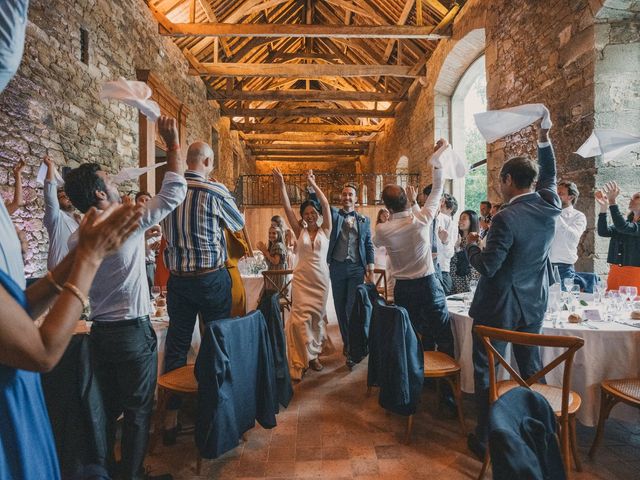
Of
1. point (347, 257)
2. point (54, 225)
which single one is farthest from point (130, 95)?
point (347, 257)

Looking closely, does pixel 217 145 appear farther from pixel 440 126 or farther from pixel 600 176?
pixel 600 176

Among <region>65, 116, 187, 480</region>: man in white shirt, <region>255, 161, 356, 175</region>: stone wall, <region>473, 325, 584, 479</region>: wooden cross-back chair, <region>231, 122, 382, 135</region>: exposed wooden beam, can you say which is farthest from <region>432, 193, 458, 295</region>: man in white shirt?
<region>255, 161, 356, 175</region>: stone wall

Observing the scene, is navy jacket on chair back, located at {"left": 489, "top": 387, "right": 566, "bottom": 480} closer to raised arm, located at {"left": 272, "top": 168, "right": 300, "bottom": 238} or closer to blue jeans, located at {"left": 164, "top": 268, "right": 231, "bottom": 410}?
blue jeans, located at {"left": 164, "top": 268, "right": 231, "bottom": 410}

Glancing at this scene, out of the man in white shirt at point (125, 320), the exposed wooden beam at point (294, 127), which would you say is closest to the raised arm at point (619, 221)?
the man in white shirt at point (125, 320)

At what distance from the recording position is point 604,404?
2.04 meters

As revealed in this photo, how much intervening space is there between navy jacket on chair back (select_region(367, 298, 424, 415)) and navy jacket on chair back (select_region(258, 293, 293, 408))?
635 mm

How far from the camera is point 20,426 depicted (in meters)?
0.73

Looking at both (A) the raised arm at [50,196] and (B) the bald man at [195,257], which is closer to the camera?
(B) the bald man at [195,257]

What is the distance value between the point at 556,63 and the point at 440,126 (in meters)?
3.83

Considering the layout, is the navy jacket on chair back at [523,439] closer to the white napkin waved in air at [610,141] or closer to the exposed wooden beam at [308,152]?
the white napkin waved in air at [610,141]

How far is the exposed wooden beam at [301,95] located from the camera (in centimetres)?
940

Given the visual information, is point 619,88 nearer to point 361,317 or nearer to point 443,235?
point 443,235

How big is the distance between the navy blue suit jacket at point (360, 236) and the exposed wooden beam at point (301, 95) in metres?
6.34

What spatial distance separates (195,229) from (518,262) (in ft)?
5.89
